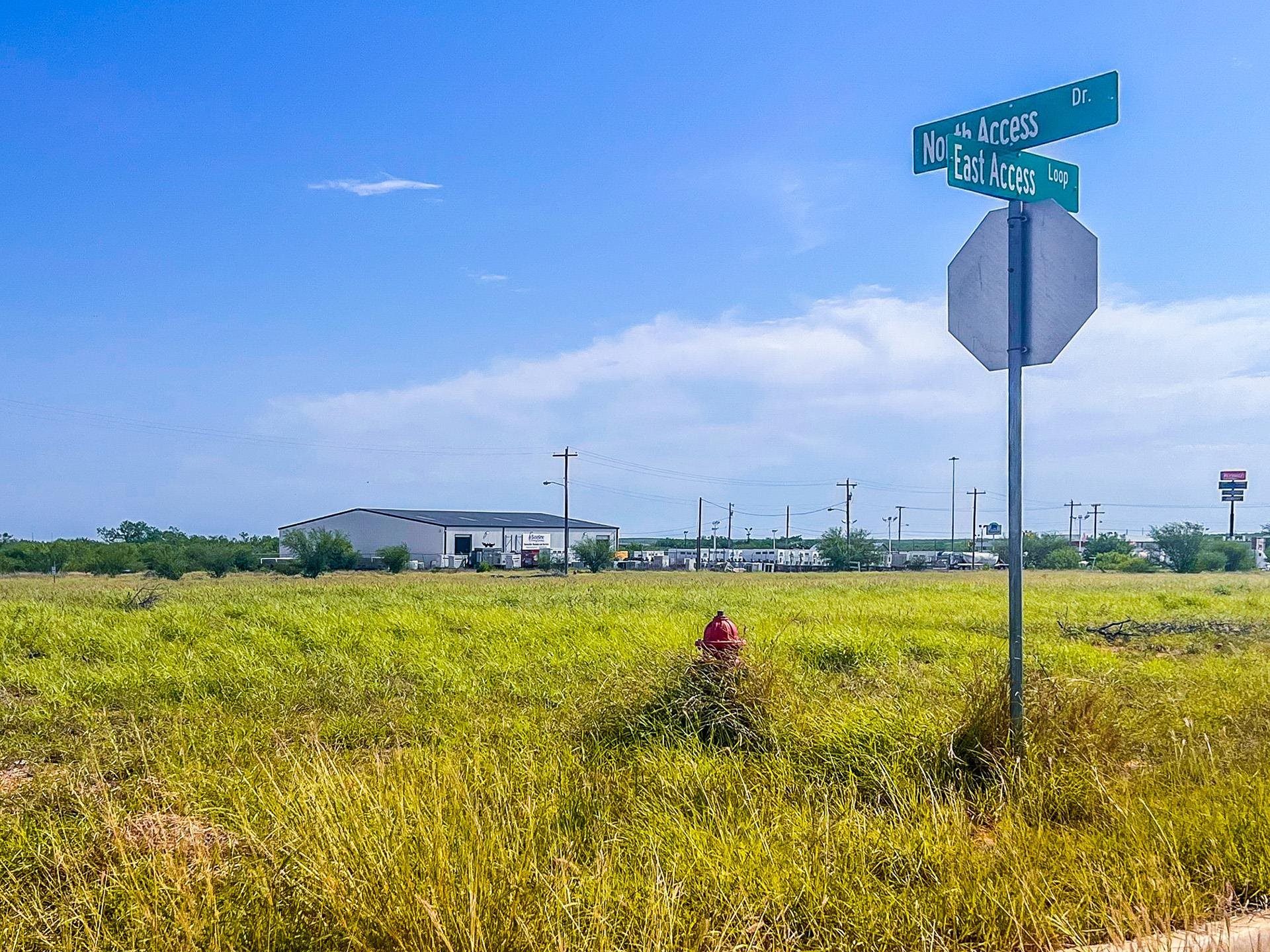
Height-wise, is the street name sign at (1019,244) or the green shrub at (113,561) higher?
the street name sign at (1019,244)

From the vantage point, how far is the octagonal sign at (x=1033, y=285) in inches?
213

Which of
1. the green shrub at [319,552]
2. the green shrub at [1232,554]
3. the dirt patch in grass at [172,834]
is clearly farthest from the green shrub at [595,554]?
the dirt patch in grass at [172,834]

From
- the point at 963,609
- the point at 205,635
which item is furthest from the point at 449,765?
the point at 963,609

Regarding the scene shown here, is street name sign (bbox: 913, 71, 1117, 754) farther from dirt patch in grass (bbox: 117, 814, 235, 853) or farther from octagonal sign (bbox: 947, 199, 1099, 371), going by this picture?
dirt patch in grass (bbox: 117, 814, 235, 853)

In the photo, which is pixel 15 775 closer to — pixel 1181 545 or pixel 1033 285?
pixel 1033 285

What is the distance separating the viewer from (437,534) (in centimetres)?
9112

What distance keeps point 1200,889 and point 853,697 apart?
3508 mm

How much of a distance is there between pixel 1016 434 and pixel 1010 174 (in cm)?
138

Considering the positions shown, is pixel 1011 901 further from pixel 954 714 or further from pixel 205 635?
pixel 205 635

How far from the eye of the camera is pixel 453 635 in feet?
44.1

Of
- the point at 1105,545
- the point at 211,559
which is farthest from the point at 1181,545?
the point at 211,559

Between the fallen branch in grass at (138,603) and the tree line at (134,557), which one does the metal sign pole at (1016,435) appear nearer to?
the fallen branch in grass at (138,603)

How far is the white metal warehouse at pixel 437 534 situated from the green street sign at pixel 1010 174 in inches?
3164

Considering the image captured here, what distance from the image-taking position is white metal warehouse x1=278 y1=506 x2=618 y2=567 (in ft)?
298
